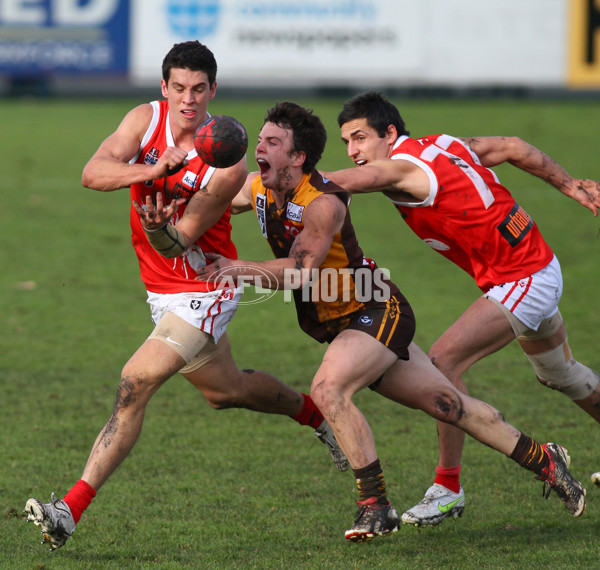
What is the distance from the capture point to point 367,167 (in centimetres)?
541

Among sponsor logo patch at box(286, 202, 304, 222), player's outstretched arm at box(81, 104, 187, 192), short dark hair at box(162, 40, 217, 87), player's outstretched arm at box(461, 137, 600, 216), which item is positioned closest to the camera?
player's outstretched arm at box(81, 104, 187, 192)

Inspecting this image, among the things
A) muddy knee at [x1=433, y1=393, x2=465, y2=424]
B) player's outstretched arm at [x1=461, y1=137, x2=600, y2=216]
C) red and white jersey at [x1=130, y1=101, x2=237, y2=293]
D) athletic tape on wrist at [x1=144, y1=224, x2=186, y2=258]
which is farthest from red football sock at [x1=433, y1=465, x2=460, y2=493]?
athletic tape on wrist at [x1=144, y1=224, x2=186, y2=258]

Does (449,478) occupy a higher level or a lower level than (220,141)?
lower

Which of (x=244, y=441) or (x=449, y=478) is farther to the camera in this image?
(x=244, y=441)

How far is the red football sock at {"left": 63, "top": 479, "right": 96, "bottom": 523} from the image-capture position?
4883 millimetres

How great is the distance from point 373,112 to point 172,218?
4.46 ft

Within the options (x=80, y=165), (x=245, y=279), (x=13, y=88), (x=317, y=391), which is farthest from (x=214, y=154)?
(x=13, y=88)

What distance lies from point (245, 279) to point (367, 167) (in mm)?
1021

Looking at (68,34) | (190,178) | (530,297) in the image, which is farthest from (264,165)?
(68,34)

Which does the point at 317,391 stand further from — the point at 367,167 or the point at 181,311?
the point at 367,167

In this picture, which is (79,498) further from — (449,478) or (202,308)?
(449,478)

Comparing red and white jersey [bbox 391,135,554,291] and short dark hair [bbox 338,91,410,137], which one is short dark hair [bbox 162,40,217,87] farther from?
red and white jersey [bbox 391,135,554,291]

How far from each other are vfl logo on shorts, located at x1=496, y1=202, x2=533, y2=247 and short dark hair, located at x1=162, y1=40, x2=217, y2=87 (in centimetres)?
192

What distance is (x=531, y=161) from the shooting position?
6.23 metres
